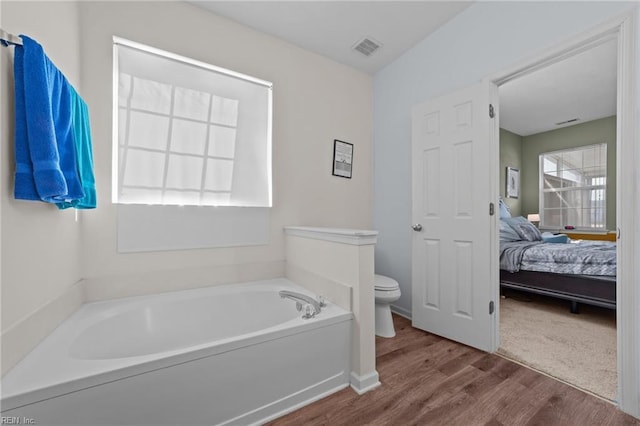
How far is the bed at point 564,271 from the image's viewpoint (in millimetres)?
2471

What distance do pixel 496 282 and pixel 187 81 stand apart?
275 cm

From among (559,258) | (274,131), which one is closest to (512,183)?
(559,258)

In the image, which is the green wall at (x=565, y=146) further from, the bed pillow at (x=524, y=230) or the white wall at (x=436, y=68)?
the white wall at (x=436, y=68)

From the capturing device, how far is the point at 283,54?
8.16 feet

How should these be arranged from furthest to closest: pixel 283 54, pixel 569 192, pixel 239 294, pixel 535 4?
pixel 569 192
pixel 283 54
pixel 239 294
pixel 535 4

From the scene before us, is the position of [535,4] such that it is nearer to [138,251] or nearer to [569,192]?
[138,251]

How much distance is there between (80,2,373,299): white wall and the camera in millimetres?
1765

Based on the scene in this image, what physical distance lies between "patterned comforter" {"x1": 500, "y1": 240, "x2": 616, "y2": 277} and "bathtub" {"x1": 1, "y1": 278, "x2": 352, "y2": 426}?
97.8 inches

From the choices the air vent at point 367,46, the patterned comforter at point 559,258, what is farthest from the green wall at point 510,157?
the air vent at point 367,46

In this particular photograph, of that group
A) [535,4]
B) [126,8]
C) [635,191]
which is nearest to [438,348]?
[635,191]

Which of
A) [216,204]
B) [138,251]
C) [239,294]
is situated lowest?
[239,294]

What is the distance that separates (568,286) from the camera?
2.68 m

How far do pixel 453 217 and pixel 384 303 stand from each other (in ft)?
2.93

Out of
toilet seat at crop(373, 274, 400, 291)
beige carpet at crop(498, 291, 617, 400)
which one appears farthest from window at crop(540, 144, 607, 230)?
toilet seat at crop(373, 274, 400, 291)
